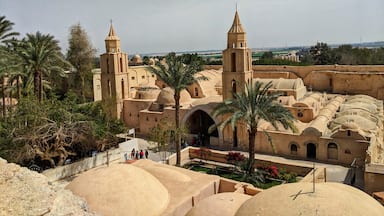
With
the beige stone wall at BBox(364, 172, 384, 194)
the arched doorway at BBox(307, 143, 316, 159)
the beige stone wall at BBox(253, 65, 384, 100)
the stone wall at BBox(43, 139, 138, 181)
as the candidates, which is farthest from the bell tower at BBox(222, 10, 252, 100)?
the beige stone wall at BBox(253, 65, 384, 100)

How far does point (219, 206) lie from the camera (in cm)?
940

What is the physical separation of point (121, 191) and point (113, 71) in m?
17.8

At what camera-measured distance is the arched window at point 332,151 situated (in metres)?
20.1

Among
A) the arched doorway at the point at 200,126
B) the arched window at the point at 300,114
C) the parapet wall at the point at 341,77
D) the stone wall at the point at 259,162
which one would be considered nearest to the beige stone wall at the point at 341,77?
the parapet wall at the point at 341,77

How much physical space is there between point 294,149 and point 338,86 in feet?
50.8

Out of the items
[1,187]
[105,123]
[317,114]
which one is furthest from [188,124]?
[1,187]

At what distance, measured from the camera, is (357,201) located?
7.41m

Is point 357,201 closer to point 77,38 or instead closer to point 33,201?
point 33,201

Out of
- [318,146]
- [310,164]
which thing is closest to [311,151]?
[318,146]

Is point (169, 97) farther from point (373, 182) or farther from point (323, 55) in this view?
point (323, 55)

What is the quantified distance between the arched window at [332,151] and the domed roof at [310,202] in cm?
1259

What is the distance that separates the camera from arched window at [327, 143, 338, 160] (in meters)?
20.1

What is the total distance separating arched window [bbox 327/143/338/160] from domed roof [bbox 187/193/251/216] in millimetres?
12080

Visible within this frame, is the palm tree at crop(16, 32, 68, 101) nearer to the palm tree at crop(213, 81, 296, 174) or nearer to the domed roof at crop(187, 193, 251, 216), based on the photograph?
the palm tree at crop(213, 81, 296, 174)
